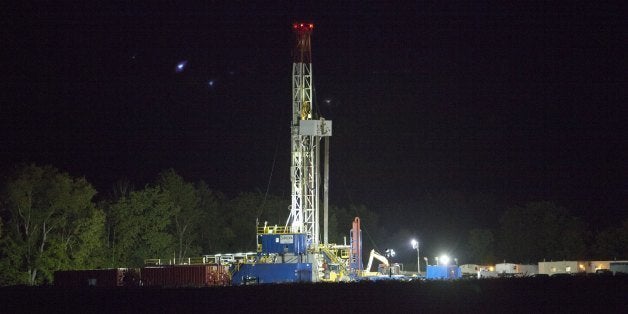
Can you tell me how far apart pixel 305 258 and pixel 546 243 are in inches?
1549

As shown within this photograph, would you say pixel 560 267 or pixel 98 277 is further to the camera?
pixel 560 267

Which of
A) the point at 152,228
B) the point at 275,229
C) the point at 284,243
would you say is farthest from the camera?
the point at 152,228

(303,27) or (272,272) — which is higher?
(303,27)

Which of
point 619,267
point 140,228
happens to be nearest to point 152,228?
point 140,228

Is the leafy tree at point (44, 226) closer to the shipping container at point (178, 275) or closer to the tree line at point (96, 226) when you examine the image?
the tree line at point (96, 226)

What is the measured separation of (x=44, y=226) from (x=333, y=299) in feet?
108

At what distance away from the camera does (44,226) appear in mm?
58156

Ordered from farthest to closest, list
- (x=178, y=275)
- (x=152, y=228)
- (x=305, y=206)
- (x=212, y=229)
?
(x=212, y=229) → (x=152, y=228) → (x=305, y=206) → (x=178, y=275)

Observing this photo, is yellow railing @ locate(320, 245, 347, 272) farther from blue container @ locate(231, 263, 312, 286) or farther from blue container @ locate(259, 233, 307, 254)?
blue container @ locate(231, 263, 312, 286)

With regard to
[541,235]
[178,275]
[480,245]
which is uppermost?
[541,235]

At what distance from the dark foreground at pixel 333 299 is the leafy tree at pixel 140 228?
34437mm

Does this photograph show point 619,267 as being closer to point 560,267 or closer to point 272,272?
point 560,267

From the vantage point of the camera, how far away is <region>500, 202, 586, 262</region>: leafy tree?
84750 millimetres

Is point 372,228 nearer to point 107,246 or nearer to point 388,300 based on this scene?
point 107,246
